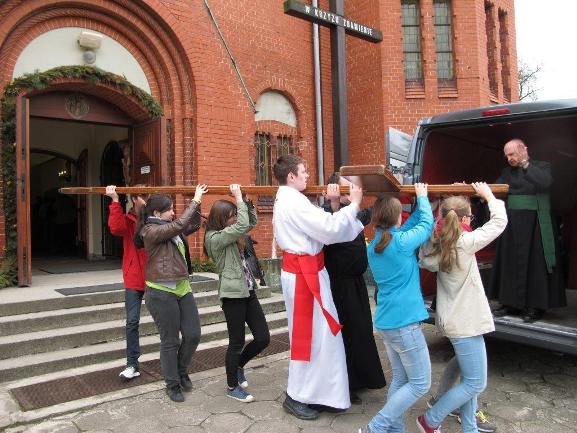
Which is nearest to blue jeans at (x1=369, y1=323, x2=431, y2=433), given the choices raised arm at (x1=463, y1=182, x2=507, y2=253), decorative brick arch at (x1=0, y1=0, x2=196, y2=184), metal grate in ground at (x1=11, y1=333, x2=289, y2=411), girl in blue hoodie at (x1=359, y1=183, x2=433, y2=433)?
girl in blue hoodie at (x1=359, y1=183, x2=433, y2=433)

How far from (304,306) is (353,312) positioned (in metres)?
0.56

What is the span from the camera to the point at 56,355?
492 cm

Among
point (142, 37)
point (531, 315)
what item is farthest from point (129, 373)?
point (142, 37)

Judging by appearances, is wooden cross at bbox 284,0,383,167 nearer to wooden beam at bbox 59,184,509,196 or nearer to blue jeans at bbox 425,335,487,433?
wooden beam at bbox 59,184,509,196

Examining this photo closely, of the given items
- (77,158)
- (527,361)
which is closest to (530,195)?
(527,361)

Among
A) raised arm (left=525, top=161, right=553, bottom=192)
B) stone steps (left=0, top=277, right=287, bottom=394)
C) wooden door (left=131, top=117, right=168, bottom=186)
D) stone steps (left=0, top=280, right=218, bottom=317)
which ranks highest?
wooden door (left=131, top=117, right=168, bottom=186)

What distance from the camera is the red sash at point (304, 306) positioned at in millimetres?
3574

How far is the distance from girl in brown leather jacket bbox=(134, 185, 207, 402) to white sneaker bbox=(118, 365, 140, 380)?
561 mm

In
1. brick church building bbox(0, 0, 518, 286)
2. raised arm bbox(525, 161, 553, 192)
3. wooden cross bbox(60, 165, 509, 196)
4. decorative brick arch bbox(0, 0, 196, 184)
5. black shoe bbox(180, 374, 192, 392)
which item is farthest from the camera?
brick church building bbox(0, 0, 518, 286)

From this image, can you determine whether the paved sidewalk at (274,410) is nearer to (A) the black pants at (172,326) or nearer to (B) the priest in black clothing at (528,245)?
(A) the black pants at (172,326)

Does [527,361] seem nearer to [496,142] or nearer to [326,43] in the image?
[496,142]

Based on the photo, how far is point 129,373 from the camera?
452cm

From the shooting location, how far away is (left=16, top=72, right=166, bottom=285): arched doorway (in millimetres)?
6660

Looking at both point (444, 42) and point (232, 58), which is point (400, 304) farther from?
point (444, 42)
